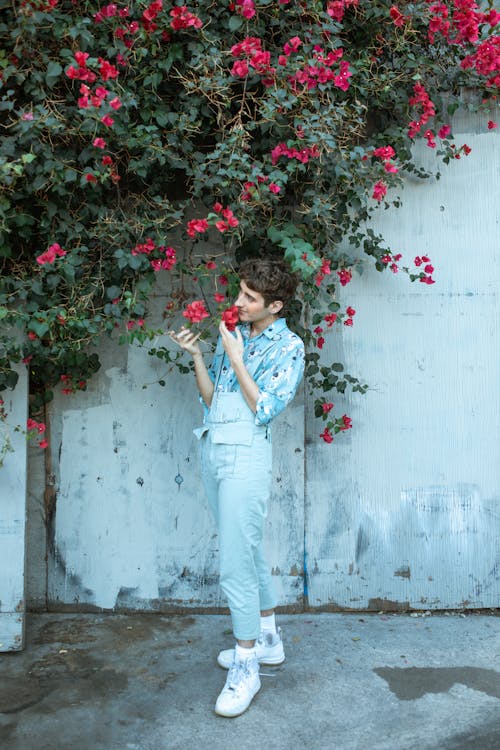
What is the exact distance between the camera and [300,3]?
331 cm

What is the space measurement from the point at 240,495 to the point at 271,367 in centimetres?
50

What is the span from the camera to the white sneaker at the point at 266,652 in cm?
347

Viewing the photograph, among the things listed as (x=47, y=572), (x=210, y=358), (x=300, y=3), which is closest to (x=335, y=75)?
(x=300, y=3)

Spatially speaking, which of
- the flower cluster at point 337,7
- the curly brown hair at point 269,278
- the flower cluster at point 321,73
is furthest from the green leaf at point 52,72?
the flower cluster at point 337,7

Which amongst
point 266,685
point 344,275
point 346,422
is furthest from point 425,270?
point 266,685

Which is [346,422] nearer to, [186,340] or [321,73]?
[186,340]

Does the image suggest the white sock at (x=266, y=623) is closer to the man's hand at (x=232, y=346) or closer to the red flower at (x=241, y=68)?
the man's hand at (x=232, y=346)

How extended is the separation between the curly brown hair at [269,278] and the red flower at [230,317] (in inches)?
5.4

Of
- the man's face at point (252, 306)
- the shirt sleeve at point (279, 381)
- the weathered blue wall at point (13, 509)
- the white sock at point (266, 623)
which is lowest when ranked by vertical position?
the white sock at point (266, 623)

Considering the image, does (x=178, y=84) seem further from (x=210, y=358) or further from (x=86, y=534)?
(x=86, y=534)

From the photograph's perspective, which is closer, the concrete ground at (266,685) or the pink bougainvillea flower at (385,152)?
the concrete ground at (266,685)

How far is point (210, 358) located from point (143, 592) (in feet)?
3.96

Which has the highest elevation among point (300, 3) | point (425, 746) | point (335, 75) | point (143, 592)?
point (300, 3)

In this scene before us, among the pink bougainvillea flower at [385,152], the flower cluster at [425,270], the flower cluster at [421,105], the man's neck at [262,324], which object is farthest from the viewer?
the flower cluster at [425,270]
